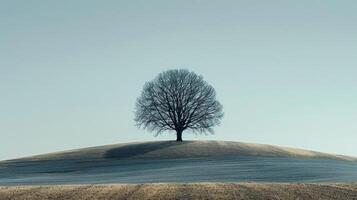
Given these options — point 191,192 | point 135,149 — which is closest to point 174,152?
point 135,149

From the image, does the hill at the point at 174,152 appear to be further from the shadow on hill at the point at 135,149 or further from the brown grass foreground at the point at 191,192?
the brown grass foreground at the point at 191,192

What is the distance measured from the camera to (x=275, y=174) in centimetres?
4412

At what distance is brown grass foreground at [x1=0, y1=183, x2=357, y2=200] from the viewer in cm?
2566

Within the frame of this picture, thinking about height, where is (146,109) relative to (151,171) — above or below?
above

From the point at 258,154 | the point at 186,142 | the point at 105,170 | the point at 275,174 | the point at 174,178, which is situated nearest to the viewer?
the point at 174,178

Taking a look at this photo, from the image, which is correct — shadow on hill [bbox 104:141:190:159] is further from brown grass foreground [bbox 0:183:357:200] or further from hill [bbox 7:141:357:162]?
brown grass foreground [bbox 0:183:357:200]

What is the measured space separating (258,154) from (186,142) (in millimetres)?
10762

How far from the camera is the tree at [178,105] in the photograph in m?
78.5

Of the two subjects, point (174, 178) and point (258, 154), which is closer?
point (174, 178)

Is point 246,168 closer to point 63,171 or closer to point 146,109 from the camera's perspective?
point 63,171

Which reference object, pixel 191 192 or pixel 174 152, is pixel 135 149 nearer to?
pixel 174 152

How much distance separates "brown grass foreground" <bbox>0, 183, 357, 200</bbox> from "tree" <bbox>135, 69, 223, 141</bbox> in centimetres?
4883

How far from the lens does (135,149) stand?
232 ft

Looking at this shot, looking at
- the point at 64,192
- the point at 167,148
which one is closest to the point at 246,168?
the point at 167,148
